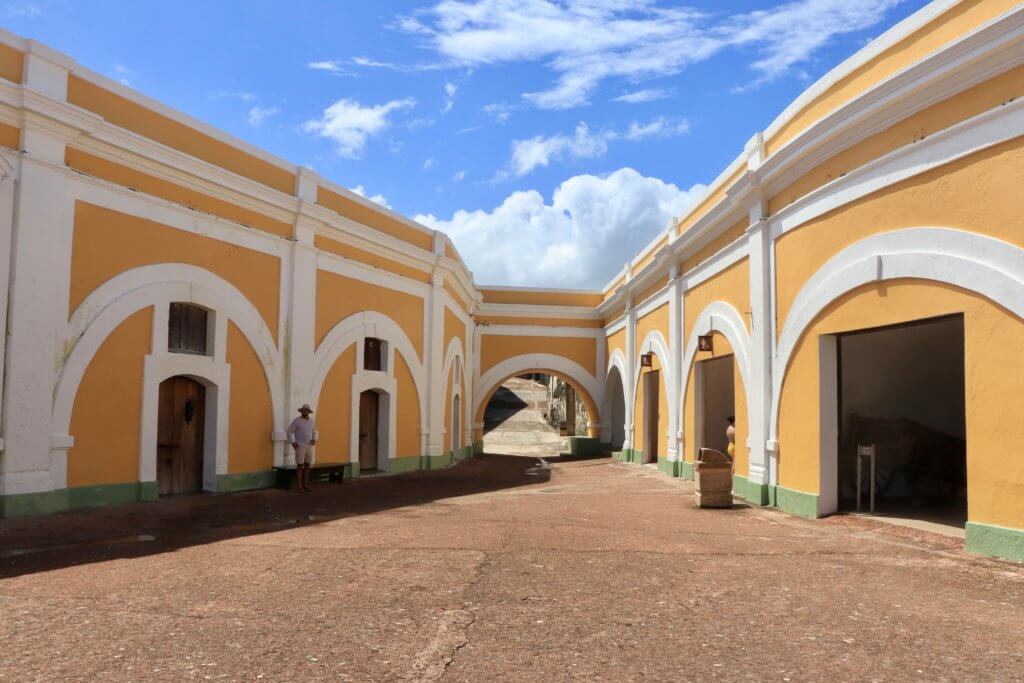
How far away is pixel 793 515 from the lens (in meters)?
9.74

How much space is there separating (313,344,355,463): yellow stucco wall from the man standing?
122cm

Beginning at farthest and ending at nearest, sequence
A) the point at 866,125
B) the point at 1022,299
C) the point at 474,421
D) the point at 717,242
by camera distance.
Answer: the point at 474,421 < the point at 717,242 < the point at 866,125 < the point at 1022,299

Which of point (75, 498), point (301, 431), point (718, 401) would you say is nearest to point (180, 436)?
point (301, 431)

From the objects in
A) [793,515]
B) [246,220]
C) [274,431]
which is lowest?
[793,515]

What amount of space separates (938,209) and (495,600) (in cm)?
569

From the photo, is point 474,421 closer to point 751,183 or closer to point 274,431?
point 274,431

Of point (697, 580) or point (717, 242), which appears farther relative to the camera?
point (717, 242)

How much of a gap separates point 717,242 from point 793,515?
5.40m

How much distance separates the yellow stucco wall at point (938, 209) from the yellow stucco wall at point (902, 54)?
1.24m

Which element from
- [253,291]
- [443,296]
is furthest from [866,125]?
[443,296]

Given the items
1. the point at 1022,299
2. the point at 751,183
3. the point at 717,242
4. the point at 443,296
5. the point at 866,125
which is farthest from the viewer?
the point at 443,296

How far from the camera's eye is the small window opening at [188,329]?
11.0 m

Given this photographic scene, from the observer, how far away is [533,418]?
140 ft

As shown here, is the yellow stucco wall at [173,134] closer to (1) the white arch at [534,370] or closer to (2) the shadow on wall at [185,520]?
(2) the shadow on wall at [185,520]
